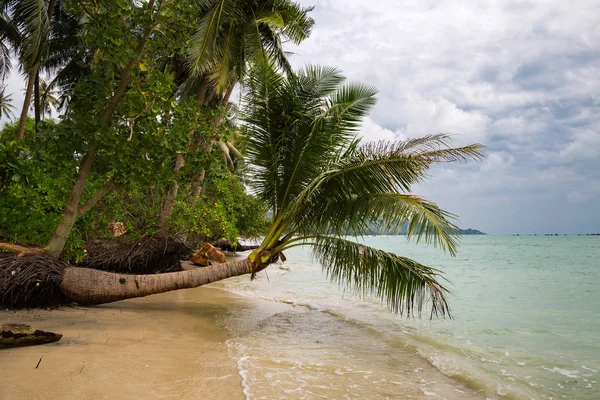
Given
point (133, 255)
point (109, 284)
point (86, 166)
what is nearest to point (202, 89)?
point (133, 255)

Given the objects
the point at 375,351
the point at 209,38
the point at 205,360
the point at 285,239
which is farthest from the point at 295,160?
the point at 209,38

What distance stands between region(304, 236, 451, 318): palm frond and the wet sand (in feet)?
6.22

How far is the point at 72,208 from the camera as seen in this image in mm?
6258

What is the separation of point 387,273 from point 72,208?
4847 mm

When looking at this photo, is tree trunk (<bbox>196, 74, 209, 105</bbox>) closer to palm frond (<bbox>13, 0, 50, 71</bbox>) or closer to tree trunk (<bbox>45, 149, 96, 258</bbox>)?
palm frond (<bbox>13, 0, 50, 71</bbox>)

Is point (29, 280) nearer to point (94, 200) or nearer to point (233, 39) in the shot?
point (94, 200)

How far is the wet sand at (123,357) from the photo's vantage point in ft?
11.4

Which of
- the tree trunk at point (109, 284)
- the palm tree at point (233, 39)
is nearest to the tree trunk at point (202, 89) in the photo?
the palm tree at point (233, 39)

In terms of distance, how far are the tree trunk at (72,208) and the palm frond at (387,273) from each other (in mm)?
3902

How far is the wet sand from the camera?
3.48 m

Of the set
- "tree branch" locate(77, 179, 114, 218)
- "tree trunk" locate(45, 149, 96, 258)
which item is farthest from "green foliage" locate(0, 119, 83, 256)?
"tree branch" locate(77, 179, 114, 218)

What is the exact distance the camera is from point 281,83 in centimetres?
832

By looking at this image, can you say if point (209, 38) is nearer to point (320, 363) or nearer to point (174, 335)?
point (174, 335)

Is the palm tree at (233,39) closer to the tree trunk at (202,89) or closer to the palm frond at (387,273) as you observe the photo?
the tree trunk at (202,89)
